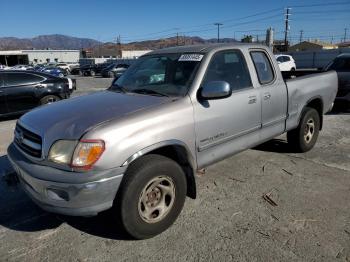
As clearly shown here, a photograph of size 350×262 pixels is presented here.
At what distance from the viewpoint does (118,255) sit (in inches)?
121

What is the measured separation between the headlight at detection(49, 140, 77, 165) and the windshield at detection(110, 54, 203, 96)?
1257 mm

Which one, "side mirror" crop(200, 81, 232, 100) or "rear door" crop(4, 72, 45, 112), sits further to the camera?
"rear door" crop(4, 72, 45, 112)

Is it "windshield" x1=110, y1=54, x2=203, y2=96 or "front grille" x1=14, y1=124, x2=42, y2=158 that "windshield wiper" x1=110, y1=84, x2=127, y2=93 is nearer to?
"windshield" x1=110, y1=54, x2=203, y2=96

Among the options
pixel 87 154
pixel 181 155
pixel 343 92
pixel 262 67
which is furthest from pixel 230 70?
pixel 343 92

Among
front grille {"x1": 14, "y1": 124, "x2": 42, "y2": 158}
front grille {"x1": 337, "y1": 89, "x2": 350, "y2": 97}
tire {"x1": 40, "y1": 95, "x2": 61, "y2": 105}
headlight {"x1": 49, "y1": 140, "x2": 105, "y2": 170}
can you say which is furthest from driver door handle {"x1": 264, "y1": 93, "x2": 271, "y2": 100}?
tire {"x1": 40, "y1": 95, "x2": 61, "y2": 105}

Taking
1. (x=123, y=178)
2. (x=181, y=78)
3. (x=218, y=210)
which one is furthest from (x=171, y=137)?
(x=218, y=210)

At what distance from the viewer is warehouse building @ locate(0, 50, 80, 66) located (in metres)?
90.5

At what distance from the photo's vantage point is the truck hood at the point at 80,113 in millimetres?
3031

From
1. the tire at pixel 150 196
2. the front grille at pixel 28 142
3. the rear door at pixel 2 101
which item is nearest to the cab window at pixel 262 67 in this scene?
the tire at pixel 150 196

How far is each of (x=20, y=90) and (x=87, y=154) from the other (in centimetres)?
794

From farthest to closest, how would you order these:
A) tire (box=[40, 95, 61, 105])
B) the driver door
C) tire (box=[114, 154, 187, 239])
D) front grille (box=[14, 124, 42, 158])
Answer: tire (box=[40, 95, 61, 105])
the driver door
front grille (box=[14, 124, 42, 158])
tire (box=[114, 154, 187, 239])

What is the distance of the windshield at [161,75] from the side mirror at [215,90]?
0.70 ft

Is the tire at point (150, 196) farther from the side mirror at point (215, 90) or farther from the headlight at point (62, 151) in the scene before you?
the side mirror at point (215, 90)

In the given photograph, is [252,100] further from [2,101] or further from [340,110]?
[2,101]
